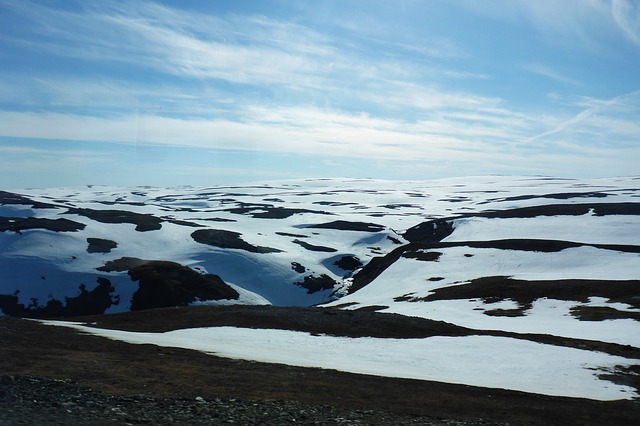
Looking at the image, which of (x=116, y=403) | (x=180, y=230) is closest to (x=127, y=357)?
(x=116, y=403)

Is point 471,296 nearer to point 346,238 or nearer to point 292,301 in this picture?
point 292,301

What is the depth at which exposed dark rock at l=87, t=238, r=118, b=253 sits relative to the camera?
337ft

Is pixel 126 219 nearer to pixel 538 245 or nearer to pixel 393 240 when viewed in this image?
pixel 393 240

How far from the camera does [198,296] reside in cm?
8538

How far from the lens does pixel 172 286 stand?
3408 inches

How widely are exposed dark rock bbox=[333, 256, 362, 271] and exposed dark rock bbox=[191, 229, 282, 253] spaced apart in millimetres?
13486

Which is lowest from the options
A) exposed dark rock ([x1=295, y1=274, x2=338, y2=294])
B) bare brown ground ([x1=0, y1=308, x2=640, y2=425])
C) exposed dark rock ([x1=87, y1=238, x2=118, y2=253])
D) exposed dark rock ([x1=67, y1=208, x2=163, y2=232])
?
exposed dark rock ([x1=295, y1=274, x2=338, y2=294])

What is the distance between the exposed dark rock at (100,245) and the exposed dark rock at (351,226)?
240 feet

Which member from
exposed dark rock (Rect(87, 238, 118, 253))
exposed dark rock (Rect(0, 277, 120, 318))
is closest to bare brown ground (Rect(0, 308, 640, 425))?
exposed dark rock (Rect(0, 277, 120, 318))

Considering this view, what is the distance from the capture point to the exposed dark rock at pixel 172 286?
82625 millimetres

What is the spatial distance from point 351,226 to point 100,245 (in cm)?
8170

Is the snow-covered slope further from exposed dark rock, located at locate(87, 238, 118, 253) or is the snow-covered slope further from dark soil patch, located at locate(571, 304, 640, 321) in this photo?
dark soil patch, located at locate(571, 304, 640, 321)

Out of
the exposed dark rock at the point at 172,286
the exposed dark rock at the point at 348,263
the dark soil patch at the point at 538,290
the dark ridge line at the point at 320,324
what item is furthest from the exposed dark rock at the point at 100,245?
the dark soil patch at the point at 538,290

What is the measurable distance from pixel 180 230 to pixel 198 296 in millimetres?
50101
